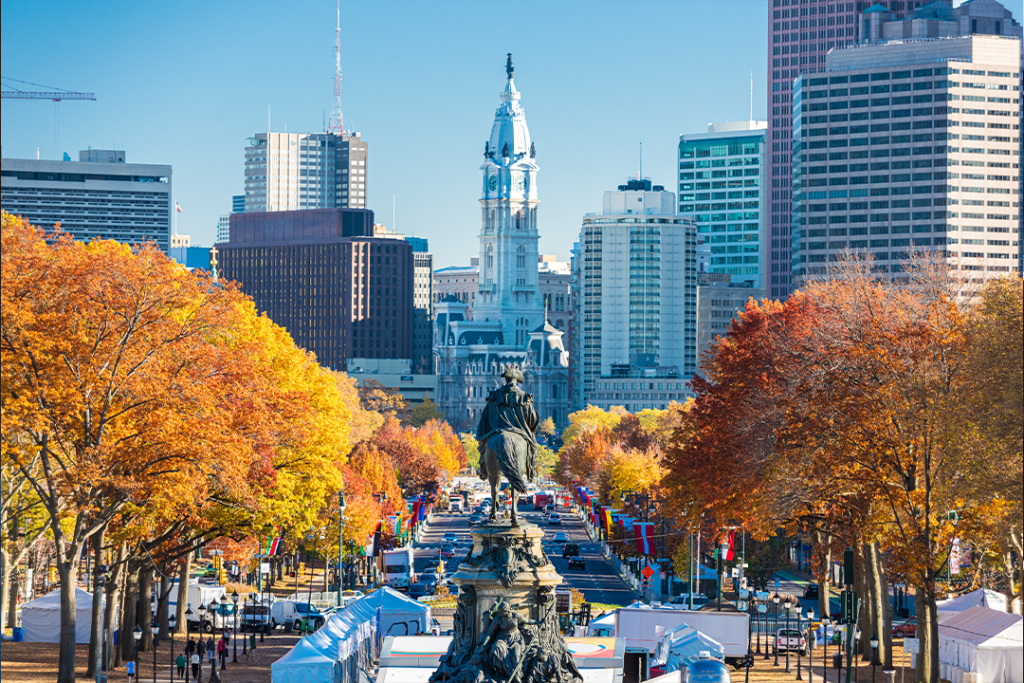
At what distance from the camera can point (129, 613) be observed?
57906mm

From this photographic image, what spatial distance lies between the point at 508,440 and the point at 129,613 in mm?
32809

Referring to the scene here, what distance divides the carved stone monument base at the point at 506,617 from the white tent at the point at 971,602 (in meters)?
39.0

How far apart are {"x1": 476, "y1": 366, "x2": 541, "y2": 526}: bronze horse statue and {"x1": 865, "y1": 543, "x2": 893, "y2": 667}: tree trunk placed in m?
30.3

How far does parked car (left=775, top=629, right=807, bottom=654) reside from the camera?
64.4m

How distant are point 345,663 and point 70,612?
28.6 feet

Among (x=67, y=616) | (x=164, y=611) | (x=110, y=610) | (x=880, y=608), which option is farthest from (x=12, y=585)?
(x=880, y=608)

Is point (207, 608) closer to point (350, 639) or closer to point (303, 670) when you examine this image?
point (350, 639)

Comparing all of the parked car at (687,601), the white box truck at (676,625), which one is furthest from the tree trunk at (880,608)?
the parked car at (687,601)

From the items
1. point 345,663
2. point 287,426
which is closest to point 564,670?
point 345,663

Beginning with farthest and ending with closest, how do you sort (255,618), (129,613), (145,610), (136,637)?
(255,618)
(145,610)
(129,613)
(136,637)

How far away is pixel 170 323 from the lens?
1937 inches

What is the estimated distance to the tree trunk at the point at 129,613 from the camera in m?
57.4

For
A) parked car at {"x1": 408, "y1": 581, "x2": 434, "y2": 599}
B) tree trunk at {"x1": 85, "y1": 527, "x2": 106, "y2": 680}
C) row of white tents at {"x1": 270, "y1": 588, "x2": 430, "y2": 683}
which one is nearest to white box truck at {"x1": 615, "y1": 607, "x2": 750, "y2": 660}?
row of white tents at {"x1": 270, "y1": 588, "x2": 430, "y2": 683}

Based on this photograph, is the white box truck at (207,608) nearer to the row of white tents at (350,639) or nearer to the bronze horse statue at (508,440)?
the row of white tents at (350,639)
